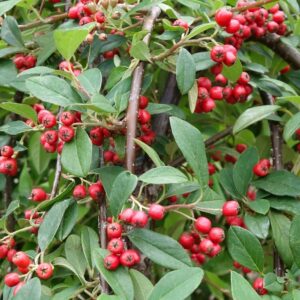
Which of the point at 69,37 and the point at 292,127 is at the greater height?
the point at 69,37

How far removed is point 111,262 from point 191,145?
0.24 metres

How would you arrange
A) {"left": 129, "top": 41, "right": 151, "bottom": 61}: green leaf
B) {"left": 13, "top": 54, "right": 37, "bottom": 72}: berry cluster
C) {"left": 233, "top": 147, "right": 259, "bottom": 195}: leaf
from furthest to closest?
{"left": 13, "top": 54, "right": 37, "bottom": 72}: berry cluster < {"left": 233, "top": 147, "right": 259, "bottom": 195}: leaf < {"left": 129, "top": 41, "right": 151, "bottom": 61}: green leaf

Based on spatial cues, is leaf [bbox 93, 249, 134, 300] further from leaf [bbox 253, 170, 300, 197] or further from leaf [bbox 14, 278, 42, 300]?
leaf [bbox 253, 170, 300, 197]

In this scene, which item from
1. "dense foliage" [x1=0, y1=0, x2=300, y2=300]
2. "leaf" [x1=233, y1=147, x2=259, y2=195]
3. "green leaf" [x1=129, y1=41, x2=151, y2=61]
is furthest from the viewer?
"leaf" [x1=233, y1=147, x2=259, y2=195]

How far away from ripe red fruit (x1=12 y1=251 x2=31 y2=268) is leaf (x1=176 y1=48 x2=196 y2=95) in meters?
0.40

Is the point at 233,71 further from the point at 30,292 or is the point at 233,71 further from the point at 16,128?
the point at 30,292

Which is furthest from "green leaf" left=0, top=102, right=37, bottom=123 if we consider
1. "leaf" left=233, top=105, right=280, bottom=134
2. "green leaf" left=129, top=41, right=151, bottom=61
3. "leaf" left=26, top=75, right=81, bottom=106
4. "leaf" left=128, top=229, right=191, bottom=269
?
"leaf" left=233, top=105, right=280, bottom=134

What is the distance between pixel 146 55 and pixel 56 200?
30 centimetres

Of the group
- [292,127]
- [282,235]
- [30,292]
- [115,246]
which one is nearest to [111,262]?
[115,246]

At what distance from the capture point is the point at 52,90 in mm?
958

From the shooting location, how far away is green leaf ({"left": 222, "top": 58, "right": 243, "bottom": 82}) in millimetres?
1164

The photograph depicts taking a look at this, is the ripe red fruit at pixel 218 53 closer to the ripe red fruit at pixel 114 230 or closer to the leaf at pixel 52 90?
the leaf at pixel 52 90

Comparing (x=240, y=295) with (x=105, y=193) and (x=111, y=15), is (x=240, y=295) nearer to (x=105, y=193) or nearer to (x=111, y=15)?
(x=105, y=193)

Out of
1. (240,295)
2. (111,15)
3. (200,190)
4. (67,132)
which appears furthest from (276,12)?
(240,295)
